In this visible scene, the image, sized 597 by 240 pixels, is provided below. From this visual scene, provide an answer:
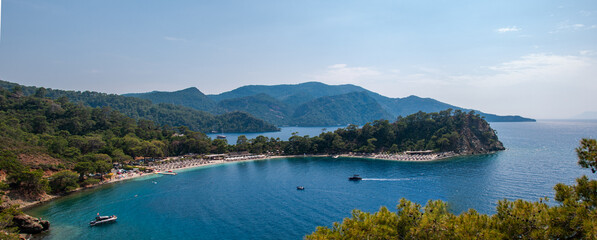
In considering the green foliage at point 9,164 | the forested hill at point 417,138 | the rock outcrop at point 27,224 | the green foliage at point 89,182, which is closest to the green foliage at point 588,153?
the rock outcrop at point 27,224

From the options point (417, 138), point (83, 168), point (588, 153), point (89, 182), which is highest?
point (588, 153)

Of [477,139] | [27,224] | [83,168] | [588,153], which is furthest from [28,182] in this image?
[477,139]

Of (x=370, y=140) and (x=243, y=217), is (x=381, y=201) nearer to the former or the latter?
(x=243, y=217)

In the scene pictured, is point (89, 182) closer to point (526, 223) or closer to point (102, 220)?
point (102, 220)

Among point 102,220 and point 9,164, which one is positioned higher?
point 9,164

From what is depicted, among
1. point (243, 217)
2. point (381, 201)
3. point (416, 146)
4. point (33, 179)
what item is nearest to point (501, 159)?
point (416, 146)

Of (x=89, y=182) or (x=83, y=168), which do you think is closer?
(x=83, y=168)
